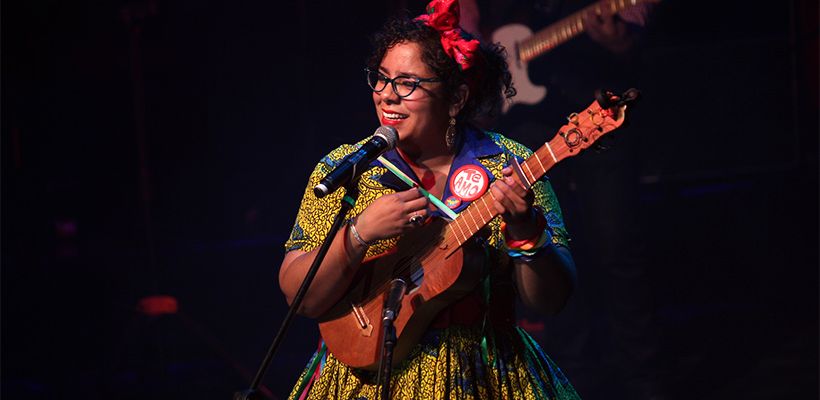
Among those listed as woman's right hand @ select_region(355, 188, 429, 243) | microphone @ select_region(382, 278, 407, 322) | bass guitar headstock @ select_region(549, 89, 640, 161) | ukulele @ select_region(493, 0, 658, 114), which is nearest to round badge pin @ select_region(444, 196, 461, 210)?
woman's right hand @ select_region(355, 188, 429, 243)

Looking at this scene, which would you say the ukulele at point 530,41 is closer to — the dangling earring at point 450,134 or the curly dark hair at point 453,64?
the curly dark hair at point 453,64

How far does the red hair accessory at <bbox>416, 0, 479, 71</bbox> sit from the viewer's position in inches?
102

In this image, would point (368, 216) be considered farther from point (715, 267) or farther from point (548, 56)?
point (715, 267)

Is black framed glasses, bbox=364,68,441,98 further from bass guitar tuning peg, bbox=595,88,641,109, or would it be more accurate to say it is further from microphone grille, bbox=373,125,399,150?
bass guitar tuning peg, bbox=595,88,641,109

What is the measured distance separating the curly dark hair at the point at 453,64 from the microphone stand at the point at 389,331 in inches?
22.4

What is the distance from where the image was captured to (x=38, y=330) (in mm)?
5402

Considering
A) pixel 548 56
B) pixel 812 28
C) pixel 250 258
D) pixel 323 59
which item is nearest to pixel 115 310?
pixel 250 258

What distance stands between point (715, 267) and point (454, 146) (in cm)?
427

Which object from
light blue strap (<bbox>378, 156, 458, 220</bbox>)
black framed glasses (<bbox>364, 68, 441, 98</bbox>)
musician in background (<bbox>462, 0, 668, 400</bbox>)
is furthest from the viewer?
musician in background (<bbox>462, 0, 668, 400</bbox>)

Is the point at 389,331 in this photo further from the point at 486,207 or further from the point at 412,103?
the point at 412,103

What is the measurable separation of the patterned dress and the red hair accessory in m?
0.23

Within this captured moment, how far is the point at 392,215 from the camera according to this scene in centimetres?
231

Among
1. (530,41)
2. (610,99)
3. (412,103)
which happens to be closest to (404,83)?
(412,103)

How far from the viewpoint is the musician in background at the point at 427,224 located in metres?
2.40
